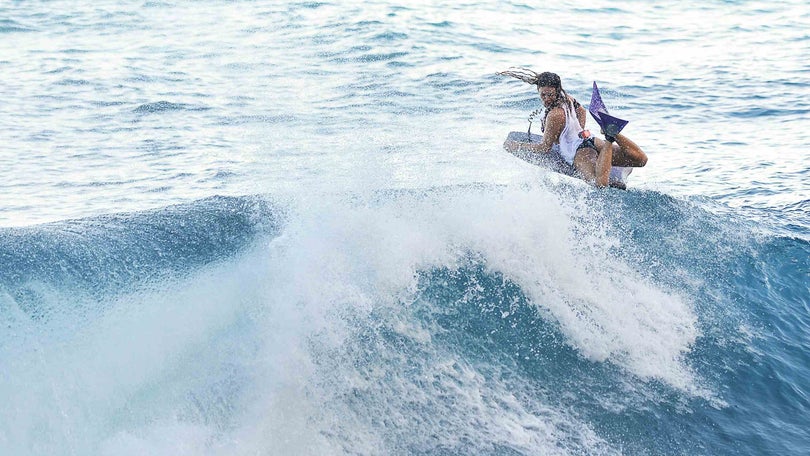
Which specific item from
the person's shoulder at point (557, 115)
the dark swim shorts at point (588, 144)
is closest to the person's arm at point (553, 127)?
the person's shoulder at point (557, 115)

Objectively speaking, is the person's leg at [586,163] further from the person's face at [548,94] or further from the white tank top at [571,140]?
the person's face at [548,94]

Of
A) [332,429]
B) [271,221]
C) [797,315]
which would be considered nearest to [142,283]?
[271,221]

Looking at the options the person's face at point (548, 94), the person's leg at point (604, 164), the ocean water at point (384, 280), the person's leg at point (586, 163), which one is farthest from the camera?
the person's face at point (548, 94)

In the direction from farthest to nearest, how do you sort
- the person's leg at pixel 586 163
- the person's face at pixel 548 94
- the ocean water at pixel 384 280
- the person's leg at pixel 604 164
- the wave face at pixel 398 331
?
the person's face at pixel 548 94 < the person's leg at pixel 586 163 < the person's leg at pixel 604 164 < the ocean water at pixel 384 280 < the wave face at pixel 398 331

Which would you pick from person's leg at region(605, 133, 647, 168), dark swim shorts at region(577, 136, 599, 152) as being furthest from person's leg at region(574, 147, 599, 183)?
person's leg at region(605, 133, 647, 168)

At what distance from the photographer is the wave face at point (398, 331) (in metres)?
6.54

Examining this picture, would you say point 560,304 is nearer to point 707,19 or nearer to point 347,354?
point 347,354

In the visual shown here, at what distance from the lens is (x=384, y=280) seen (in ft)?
26.9

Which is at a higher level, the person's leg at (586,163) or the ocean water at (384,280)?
the person's leg at (586,163)

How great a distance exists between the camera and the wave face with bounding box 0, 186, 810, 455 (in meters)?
6.54

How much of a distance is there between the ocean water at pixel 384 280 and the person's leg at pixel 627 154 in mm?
807

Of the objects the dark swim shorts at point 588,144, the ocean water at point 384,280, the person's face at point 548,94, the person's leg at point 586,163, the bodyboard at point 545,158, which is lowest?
the ocean water at point 384,280

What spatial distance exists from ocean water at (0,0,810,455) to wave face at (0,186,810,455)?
0.08 feet

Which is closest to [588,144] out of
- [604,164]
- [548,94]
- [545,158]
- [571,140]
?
[571,140]
